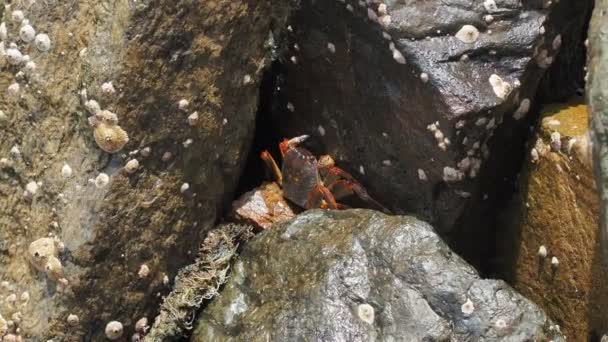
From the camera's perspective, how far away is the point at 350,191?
4859 mm

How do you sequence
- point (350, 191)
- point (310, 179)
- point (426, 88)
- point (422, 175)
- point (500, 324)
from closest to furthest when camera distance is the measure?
point (500, 324), point (426, 88), point (422, 175), point (350, 191), point (310, 179)

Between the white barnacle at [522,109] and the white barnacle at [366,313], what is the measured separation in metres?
1.33

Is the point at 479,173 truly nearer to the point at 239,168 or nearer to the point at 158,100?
the point at 239,168

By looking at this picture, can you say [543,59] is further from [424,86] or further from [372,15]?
[372,15]

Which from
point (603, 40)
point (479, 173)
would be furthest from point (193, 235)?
point (603, 40)

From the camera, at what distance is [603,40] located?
3.19m

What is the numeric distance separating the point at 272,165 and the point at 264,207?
43 centimetres

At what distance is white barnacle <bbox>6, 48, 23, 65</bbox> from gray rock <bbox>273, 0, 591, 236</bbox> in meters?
1.48

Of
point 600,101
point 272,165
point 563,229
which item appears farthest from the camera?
point 272,165

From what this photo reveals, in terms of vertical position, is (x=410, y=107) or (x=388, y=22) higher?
(x=388, y=22)

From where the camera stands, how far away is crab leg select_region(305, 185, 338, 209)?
500cm

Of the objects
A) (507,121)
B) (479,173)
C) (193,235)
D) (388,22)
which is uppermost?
(388,22)

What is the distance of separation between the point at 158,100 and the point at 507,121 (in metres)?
1.79

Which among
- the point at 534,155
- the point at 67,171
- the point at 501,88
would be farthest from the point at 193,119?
the point at 534,155
